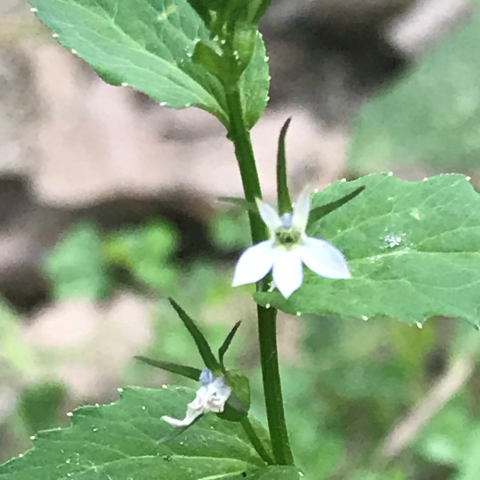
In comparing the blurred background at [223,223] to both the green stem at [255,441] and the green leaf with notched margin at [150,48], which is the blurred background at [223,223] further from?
the green leaf with notched margin at [150,48]

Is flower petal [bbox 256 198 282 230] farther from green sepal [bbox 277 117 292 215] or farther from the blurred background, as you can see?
the blurred background

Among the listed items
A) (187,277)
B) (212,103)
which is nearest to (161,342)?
(187,277)

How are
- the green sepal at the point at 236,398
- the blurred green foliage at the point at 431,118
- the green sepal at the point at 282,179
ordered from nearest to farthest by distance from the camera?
the green sepal at the point at 282,179, the green sepal at the point at 236,398, the blurred green foliage at the point at 431,118

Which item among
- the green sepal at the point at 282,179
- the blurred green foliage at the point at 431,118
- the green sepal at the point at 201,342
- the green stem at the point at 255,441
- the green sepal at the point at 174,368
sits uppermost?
the blurred green foliage at the point at 431,118

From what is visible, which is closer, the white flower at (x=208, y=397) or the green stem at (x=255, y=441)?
the white flower at (x=208, y=397)

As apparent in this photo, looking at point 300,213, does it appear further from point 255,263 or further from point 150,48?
point 150,48

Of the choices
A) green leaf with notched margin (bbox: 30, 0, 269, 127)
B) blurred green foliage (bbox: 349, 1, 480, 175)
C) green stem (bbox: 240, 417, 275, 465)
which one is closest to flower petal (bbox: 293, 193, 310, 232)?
green leaf with notched margin (bbox: 30, 0, 269, 127)

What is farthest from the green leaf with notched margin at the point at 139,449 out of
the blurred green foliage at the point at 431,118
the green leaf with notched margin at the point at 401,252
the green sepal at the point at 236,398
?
the blurred green foliage at the point at 431,118

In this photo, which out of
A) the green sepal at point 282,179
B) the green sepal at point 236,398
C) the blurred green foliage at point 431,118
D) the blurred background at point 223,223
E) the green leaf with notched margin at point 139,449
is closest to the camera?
the green sepal at point 282,179
